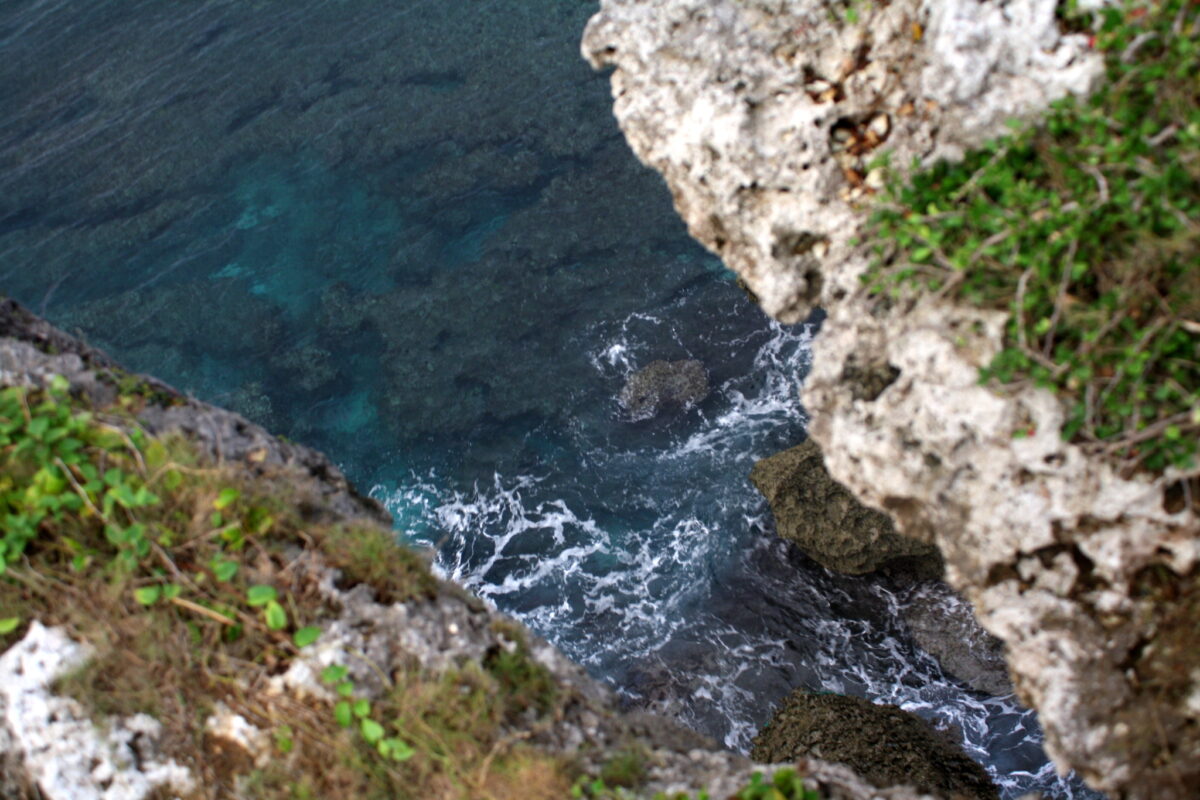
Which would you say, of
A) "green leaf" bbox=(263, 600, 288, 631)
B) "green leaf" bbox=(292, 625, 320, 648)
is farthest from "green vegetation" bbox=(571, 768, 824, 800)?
"green leaf" bbox=(263, 600, 288, 631)

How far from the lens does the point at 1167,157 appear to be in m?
3.62

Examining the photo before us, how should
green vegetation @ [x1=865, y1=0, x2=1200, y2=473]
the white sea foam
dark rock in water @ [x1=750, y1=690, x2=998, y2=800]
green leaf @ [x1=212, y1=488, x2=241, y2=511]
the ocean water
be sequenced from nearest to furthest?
green vegetation @ [x1=865, y1=0, x2=1200, y2=473] → green leaf @ [x1=212, y1=488, x2=241, y2=511] → dark rock in water @ [x1=750, y1=690, x2=998, y2=800] → the white sea foam → the ocean water

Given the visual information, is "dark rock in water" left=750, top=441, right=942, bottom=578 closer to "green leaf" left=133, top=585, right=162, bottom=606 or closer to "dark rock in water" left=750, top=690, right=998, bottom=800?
"dark rock in water" left=750, top=690, right=998, bottom=800

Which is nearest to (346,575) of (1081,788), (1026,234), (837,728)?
(1026,234)

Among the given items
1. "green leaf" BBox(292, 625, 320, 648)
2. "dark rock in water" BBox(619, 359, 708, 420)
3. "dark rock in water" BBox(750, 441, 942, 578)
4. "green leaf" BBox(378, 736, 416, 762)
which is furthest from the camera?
"dark rock in water" BBox(619, 359, 708, 420)

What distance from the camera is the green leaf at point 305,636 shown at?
13.1 feet

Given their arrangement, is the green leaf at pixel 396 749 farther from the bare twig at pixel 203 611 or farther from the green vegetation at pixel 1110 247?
the green vegetation at pixel 1110 247

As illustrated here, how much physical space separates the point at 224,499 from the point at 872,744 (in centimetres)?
607

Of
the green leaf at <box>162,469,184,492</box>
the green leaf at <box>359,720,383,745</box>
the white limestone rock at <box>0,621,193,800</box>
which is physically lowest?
the green leaf at <box>359,720,383,745</box>

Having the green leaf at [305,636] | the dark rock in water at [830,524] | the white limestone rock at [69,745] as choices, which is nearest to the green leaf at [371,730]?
the green leaf at [305,636]

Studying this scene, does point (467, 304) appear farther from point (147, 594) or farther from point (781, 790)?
point (781, 790)

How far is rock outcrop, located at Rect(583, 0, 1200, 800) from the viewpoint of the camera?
3.72m

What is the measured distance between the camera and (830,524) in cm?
1034

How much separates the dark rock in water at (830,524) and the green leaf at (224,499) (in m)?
7.48
